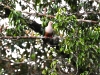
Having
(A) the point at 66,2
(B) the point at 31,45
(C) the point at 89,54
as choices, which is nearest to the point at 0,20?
(B) the point at 31,45

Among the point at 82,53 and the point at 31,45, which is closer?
the point at 82,53

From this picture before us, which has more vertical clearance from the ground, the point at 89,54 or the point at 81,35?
the point at 81,35

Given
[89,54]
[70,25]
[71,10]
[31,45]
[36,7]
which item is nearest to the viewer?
[70,25]

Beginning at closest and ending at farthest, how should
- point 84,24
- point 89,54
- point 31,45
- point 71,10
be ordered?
point 89,54 → point 84,24 → point 71,10 → point 31,45

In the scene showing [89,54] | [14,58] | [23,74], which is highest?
[89,54]

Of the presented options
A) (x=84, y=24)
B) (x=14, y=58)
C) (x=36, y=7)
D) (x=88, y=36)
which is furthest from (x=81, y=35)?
(x=14, y=58)

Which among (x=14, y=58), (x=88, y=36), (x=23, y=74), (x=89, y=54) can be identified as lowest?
(x=23, y=74)

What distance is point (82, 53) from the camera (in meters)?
2.46

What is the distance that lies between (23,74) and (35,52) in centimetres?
43

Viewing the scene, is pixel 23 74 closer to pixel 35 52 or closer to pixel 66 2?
pixel 35 52

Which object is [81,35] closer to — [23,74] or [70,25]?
[70,25]

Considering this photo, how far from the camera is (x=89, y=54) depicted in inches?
100

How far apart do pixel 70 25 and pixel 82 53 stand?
288mm

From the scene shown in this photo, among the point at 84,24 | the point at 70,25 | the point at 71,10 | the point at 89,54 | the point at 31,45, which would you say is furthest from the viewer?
the point at 31,45
